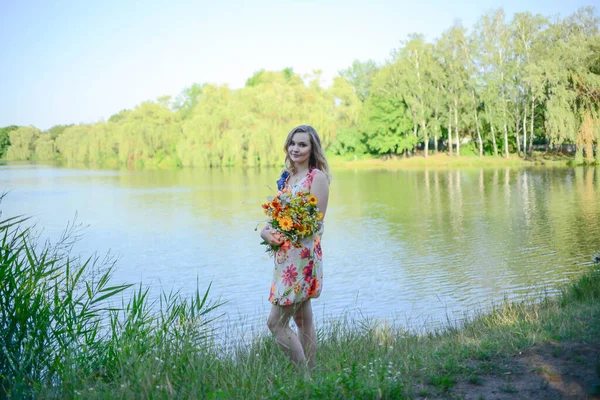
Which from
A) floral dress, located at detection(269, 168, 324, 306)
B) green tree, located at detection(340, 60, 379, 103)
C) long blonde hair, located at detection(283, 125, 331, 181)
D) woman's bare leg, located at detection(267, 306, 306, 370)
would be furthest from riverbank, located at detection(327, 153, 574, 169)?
woman's bare leg, located at detection(267, 306, 306, 370)

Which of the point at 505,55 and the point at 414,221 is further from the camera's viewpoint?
the point at 505,55

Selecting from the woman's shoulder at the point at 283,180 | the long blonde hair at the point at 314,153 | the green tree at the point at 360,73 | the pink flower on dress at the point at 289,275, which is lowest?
the pink flower on dress at the point at 289,275

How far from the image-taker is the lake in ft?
31.0

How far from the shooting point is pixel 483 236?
48.4ft

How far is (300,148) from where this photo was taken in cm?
376

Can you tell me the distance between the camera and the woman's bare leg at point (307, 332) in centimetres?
381

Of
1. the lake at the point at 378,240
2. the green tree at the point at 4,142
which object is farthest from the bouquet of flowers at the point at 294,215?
the green tree at the point at 4,142

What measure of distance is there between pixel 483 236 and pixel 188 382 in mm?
12549

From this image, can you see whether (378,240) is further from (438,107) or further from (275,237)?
(438,107)

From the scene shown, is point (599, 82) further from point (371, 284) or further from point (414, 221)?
point (371, 284)

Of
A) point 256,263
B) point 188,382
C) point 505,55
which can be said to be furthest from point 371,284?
point 505,55

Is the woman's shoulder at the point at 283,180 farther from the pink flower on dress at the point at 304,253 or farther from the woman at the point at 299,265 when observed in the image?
the pink flower on dress at the point at 304,253

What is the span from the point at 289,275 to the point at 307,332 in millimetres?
480

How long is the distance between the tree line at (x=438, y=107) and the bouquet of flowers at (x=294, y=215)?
30.3 metres
